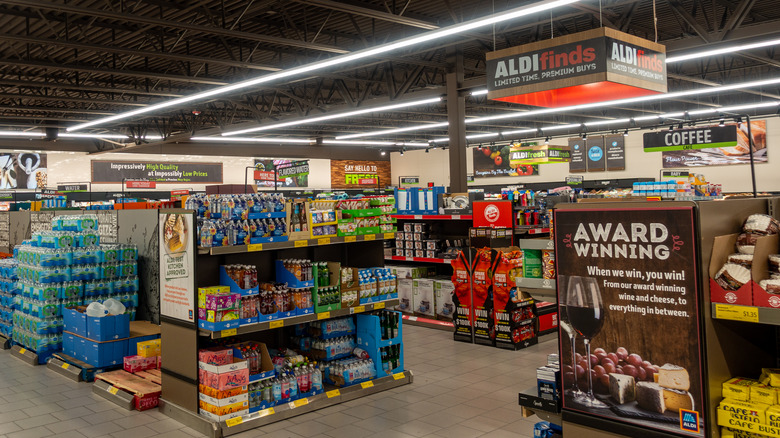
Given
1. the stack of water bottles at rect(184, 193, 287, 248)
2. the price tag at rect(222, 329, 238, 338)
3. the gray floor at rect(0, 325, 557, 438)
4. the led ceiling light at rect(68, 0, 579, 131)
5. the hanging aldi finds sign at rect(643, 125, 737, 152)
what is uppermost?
the led ceiling light at rect(68, 0, 579, 131)

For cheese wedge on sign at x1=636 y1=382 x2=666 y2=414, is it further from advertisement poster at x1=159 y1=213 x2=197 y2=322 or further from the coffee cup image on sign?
the coffee cup image on sign

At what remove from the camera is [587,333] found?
241 centimetres

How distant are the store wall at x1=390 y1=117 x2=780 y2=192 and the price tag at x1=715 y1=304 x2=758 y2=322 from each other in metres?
20.5

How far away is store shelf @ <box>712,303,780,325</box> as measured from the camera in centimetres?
199

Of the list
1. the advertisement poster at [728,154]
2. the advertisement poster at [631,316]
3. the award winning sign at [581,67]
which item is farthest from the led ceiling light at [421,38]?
the advertisement poster at [728,154]

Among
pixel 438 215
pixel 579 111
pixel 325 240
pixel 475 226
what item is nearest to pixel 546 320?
pixel 475 226

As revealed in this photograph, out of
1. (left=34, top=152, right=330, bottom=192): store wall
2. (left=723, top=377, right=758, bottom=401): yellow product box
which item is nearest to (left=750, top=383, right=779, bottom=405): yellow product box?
(left=723, top=377, right=758, bottom=401): yellow product box

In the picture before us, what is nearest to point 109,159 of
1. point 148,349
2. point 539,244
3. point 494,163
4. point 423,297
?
point 494,163

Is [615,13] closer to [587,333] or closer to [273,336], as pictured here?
[273,336]

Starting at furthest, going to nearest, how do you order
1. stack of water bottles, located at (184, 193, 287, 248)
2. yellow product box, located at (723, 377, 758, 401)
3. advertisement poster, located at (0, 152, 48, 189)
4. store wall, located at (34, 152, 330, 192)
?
store wall, located at (34, 152, 330, 192)
advertisement poster, located at (0, 152, 48, 189)
stack of water bottles, located at (184, 193, 287, 248)
yellow product box, located at (723, 377, 758, 401)

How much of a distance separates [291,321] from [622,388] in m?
3.57

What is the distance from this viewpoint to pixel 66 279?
705 cm

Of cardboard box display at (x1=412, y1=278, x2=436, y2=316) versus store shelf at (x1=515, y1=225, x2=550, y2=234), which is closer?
store shelf at (x1=515, y1=225, x2=550, y2=234)

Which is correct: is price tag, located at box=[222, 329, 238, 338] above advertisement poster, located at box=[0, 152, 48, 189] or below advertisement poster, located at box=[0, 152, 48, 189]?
below
